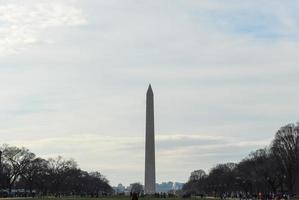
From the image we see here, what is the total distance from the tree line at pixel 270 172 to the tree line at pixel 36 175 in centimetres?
3167

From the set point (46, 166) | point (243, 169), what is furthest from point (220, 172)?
point (46, 166)

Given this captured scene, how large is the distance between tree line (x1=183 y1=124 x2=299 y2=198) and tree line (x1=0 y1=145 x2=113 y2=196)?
3167cm

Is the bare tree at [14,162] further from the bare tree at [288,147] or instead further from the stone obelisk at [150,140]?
the bare tree at [288,147]

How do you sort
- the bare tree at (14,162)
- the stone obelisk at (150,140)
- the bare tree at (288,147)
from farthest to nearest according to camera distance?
1. the bare tree at (14,162)
2. the stone obelisk at (150,140)
3. the bare tree at (288,147)

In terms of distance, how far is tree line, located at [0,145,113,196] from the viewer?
412 feet

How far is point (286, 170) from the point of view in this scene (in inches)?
3706

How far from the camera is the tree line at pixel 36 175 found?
125 metres

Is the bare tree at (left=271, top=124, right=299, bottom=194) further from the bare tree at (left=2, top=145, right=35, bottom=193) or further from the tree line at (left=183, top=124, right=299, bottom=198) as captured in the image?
the bare tree at (left=2, top=145, right=35, bottom=193)

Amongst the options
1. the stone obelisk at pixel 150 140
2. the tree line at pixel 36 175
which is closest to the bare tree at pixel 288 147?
the stone obelisk at pixel 150 140

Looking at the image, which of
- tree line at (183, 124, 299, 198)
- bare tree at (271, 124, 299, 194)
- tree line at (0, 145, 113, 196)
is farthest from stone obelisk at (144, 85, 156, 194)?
tree line at (0, 145, 113, 196)

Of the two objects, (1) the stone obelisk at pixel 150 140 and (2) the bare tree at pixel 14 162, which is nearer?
(1) the stone obelisk at pixel 150 140

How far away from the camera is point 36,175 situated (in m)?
134

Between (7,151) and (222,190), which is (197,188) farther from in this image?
(7,151)

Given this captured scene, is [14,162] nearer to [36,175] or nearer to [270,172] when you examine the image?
[36,175]
